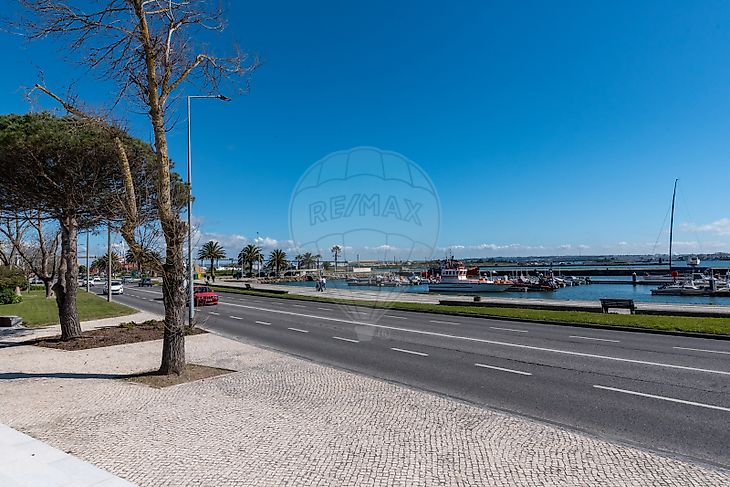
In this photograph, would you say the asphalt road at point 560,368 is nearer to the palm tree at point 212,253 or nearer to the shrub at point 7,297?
the shrub at point 7,297

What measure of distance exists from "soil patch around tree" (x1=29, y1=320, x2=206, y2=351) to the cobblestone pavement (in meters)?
4.87

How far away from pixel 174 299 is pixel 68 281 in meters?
7.82

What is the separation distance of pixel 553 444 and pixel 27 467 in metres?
6.40

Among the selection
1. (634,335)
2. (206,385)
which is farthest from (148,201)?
(634,335)

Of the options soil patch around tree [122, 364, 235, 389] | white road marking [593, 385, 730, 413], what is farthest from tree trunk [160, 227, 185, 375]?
white road marking [593, 385, 730, 413]

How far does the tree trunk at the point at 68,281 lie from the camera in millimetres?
14695

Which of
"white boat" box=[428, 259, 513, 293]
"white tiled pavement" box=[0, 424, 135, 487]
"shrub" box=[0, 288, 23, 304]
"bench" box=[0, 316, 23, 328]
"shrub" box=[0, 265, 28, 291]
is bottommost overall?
"white boat" box=[428, 259, 513, 293]

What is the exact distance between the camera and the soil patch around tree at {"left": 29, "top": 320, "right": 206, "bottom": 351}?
14.4 m

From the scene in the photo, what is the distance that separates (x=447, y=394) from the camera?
8.63m

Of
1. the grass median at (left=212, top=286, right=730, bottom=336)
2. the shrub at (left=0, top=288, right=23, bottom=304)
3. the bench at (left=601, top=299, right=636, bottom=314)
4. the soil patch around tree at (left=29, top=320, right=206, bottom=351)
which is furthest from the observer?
the shrub at (left=0, top=288, right=23, bottom=304)

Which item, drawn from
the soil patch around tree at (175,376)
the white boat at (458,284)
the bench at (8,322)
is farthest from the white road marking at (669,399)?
the white boat at (458,284)

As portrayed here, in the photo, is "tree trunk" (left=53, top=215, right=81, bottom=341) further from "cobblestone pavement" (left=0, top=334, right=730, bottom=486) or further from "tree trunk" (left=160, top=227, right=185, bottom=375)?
"tree trunk" (left=160, top=227, right=185, bottom=375)

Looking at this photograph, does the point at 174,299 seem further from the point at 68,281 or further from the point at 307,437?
the point at 68,281

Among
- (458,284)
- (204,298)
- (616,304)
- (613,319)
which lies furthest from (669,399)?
(458,284)
